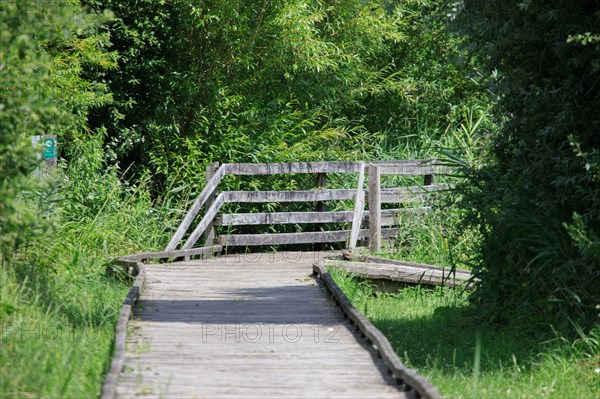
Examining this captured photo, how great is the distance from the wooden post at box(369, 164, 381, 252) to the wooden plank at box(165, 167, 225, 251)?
2.33 metres

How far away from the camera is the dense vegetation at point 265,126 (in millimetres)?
7078

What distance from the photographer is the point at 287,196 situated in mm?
14086

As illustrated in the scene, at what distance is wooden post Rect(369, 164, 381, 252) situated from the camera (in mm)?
13992

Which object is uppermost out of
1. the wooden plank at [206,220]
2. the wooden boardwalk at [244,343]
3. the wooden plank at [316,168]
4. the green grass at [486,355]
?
the wooden plank at [316,168]

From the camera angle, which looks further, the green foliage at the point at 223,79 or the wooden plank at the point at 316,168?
the green foliage at the point at 223,79

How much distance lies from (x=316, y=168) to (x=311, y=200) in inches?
19.7

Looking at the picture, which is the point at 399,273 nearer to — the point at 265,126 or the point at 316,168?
the point at 316,168

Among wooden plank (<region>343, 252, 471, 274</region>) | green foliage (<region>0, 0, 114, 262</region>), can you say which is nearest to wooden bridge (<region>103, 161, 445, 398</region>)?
wooden plank (<region>343, 252, 471, 274</region>)

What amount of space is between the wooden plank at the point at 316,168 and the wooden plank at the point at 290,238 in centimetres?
93

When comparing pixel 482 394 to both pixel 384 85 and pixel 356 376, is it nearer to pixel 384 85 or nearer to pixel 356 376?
pixel 356 376

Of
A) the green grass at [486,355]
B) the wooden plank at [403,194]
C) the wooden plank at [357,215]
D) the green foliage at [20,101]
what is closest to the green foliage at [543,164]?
the green grass at [486,355]

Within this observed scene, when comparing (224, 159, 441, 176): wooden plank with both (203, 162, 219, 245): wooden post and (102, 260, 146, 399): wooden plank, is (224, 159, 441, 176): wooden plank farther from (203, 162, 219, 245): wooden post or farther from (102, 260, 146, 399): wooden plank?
(102, 260, 146, 399): wooden plank

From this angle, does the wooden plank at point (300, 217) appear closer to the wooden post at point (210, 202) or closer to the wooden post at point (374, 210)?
the wooden post at point (210, 202)

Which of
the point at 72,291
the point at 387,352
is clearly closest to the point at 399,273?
the point at 72,291
